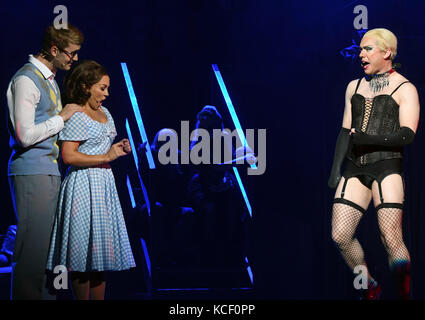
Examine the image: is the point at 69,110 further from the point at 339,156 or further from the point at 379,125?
the point at 379,125

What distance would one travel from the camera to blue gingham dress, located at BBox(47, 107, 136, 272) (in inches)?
128

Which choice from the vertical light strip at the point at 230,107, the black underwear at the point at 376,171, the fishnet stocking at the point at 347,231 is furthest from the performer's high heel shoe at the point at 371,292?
the vertical light strip at the point at 230,107

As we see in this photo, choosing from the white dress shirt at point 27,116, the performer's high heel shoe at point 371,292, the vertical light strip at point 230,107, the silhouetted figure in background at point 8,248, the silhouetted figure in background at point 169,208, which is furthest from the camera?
the vertical light strip at point 230,107

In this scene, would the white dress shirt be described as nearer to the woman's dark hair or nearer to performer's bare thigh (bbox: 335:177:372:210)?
the woman's dark hair

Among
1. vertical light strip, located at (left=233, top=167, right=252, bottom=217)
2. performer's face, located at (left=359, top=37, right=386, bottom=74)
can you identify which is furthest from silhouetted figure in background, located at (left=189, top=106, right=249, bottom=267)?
performer's face, located at (left=359, top=37, right=386, bottom=74)

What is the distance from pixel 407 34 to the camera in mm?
5066

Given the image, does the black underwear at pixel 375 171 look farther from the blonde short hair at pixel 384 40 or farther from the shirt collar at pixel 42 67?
the shirt collar at pixel 42 67

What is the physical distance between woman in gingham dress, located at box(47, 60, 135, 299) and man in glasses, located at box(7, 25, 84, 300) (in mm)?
81

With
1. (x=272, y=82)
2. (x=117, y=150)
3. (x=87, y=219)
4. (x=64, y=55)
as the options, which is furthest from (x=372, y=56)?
(x=272, y=82)

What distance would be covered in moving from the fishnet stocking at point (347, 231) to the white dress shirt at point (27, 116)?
1846 millimetres

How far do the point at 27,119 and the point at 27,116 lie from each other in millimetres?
18

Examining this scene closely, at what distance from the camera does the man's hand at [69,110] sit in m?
3.32

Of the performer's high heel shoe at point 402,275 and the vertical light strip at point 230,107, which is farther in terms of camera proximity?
the vertical light strip at point 230,107
